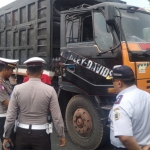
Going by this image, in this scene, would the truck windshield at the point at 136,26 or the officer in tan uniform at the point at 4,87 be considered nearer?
the officer in tan uniform at the point at 4,87

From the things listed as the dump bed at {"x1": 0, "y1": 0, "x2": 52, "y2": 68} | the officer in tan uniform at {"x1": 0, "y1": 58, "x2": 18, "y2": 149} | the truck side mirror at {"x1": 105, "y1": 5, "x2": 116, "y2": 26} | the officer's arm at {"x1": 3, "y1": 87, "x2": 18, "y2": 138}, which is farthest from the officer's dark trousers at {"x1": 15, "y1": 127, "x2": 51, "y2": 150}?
the dump bed at {"x1": 0, "y1": 0, "x2": 52, "y2": 68}

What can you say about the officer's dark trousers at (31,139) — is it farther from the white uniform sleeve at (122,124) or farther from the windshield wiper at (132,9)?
the windshield wiper at (132,9)

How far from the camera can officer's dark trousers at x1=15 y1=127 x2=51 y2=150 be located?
239 cm

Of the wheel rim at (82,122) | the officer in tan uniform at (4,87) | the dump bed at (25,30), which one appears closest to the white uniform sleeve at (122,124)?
the officer in tan uniform at (4,87)

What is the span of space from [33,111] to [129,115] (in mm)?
1049

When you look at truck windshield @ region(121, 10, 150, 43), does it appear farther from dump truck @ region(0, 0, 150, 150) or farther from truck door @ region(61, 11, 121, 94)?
truck door @ region(61, 11, 121, 94)

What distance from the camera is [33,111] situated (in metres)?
2.38

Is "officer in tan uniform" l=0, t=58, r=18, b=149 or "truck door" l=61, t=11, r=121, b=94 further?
"truck door" l=61, t=11, r=121, b=94

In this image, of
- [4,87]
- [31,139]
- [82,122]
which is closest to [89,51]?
[82,122]

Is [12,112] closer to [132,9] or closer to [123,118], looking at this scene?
[123,118]

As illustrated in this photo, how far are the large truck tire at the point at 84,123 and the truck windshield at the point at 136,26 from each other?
4.23 feet

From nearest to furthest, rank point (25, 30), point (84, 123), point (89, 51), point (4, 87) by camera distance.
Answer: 1. point (4, 87)
2. point (89, 51)
3. point (84, 123)
4. point (25, 30)

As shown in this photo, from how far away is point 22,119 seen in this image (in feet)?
8.02

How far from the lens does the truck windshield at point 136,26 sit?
3.65 m
